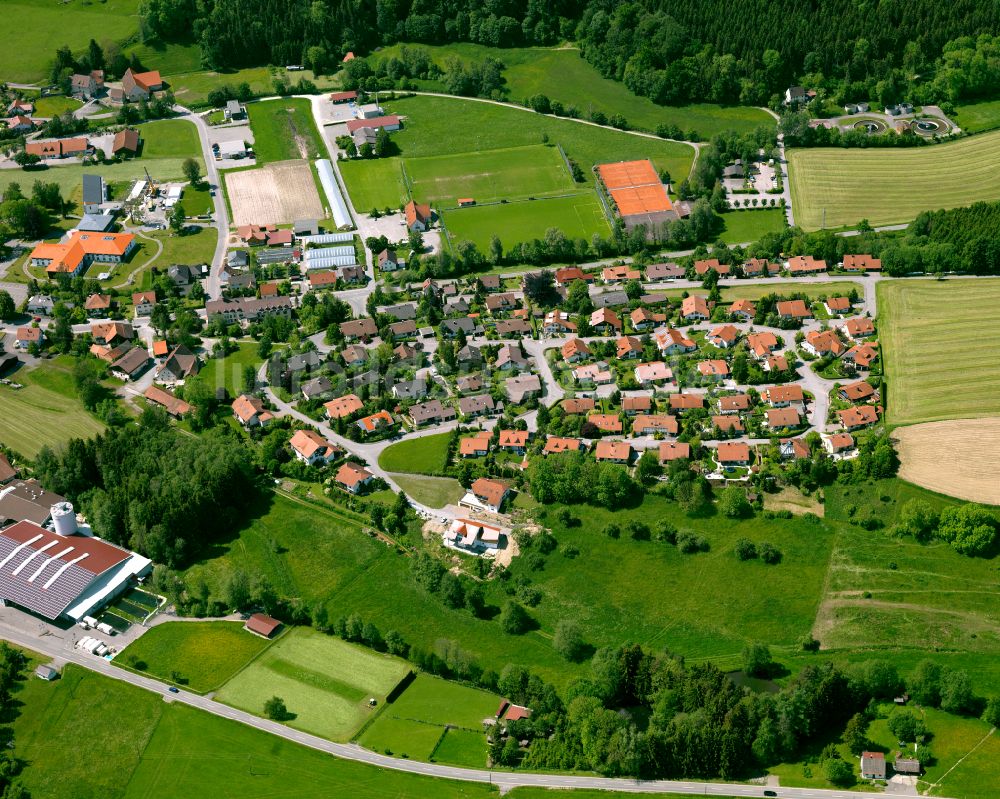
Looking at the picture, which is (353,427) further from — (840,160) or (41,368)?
(840,160)

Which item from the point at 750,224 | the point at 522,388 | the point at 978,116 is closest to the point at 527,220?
the point at 750,224

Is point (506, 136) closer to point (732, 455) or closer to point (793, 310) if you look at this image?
point (793, 310)

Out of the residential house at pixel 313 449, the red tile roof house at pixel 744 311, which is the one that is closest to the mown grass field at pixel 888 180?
the red tile roof house at pixel 744 311

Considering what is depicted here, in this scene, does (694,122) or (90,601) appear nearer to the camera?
(90,601)

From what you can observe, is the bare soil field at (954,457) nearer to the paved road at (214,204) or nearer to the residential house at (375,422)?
the residential house at (375,422)

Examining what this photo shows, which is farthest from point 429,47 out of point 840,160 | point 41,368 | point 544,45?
point 41,368

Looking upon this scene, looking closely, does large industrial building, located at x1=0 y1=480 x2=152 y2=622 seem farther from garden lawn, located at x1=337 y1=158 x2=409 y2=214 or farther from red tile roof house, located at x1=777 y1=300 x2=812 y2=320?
red tile roof house, located at x1=777 y1=300 x2=812 y2=320


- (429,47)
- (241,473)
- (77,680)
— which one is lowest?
(77,680)
